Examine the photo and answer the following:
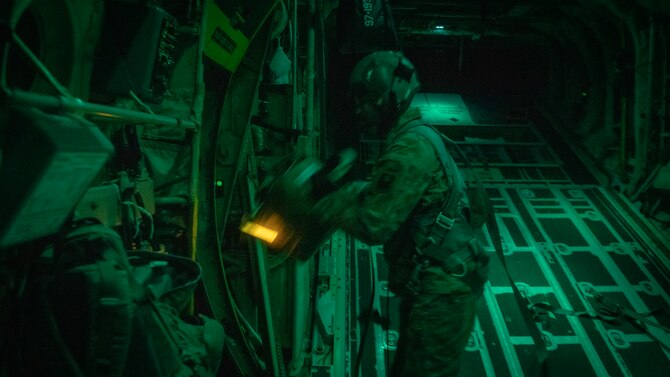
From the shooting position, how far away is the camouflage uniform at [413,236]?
198 cm

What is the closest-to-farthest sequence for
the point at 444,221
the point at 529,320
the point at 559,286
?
the point at 444,221 → the point at 529,320 → the point at 559,286

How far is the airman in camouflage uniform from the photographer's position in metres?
1.99

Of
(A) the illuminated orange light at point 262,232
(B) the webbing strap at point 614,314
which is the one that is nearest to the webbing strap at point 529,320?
(B) the webbing strap at point 614,314

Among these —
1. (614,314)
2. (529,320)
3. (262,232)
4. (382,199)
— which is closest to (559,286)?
(614,314)

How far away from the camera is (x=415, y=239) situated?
7.41 feet

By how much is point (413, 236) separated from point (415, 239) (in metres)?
0.02

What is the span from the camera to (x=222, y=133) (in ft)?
10.1

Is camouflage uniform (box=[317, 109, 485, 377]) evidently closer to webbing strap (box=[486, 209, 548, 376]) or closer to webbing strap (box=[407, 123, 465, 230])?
webbing strap (box=[407, 123, 465, 230])

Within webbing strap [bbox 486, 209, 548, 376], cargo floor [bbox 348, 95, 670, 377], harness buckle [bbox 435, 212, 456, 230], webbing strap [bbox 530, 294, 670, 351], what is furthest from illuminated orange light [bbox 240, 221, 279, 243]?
webbing strap [bbox 530, 294, 670, 351]

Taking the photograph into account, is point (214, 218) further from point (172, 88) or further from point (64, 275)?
point (64, 275)

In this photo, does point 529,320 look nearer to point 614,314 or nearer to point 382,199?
point 382,199

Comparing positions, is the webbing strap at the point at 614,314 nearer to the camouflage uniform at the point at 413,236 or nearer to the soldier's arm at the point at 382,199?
the camouflage uniform at the point at 413,236

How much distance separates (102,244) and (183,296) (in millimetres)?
Answer: 578

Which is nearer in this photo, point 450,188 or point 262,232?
point 262,232
